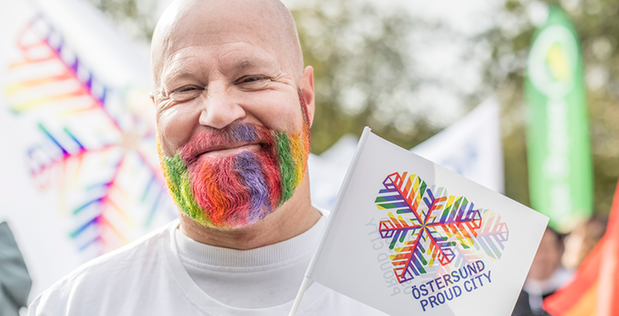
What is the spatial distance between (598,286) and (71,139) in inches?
143

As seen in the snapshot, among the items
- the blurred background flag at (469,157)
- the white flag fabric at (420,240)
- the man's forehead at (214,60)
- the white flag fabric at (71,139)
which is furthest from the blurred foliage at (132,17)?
the white flag fabric at (420,240)

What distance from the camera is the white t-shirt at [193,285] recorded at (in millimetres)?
1921

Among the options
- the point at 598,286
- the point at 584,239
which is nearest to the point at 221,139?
the point at 598,286

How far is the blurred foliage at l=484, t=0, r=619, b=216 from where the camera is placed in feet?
69.1

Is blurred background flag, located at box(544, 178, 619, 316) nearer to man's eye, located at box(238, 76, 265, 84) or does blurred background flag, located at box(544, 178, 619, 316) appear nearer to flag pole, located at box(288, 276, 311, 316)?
flag pole, located at box(288, 276, 311, 316)

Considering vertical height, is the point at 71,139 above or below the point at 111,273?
below

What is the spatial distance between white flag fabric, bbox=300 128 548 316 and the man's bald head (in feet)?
1.64

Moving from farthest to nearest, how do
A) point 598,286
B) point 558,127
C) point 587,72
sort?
point 587,72 < point 558,127 < point 598,286

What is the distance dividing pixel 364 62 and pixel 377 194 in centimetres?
2174

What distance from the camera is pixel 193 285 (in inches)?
77.3

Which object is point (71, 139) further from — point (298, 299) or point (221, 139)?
point (298, 299)

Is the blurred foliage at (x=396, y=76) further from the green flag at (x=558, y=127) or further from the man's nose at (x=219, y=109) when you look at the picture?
the man's nose at (x=219, y=109)

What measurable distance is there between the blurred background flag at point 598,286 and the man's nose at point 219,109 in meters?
2.83

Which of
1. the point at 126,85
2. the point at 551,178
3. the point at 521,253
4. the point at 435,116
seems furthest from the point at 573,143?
the point at 435,116
